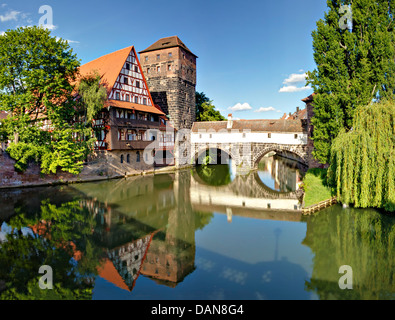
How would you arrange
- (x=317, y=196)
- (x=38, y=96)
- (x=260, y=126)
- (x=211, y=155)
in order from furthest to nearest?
(x=211, y=155)
(x=260, y=126)
(x=38, y=96)
(x=317, y=196)

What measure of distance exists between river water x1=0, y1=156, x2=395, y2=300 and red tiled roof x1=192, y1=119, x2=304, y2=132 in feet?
39.7

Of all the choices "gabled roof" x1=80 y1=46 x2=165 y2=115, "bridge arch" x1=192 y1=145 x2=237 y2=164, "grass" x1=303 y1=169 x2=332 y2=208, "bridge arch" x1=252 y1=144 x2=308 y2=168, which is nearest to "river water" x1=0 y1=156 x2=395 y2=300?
"grass" x1=303 y1=169 x2=332 y2=208

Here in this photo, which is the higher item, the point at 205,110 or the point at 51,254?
the point at 205,110

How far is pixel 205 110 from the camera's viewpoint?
39.0 m

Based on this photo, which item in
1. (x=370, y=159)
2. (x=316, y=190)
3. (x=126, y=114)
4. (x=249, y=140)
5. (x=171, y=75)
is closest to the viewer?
(x=370, y=159)

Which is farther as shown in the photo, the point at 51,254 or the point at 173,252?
the point at 173,252

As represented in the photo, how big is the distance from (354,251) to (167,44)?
2788cm

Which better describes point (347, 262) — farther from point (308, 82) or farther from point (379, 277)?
point (308, 82)

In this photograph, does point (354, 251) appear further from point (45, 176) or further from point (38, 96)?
point (38, 96)

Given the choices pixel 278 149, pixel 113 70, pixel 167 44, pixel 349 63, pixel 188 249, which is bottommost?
pixel 188 249

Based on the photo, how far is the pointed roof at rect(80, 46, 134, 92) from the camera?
921 inches

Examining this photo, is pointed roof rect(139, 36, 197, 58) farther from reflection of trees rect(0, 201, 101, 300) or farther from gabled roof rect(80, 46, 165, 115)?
reflection of trees rect(0, 201, 101, 300)

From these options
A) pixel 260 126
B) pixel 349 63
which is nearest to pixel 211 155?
pixel 260 126
